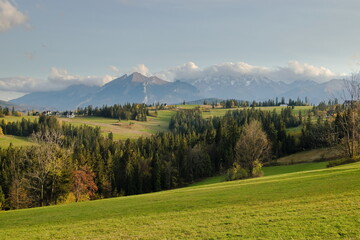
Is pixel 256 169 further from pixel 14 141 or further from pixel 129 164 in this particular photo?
pixel 14 141

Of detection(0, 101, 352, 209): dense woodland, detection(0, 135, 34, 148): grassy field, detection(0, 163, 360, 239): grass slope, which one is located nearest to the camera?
detection(0, 163, 360, 239): grass slope

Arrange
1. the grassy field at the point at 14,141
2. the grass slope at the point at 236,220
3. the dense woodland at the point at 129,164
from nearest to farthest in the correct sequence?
the grass slope at the point at 236,220, the dense woodland at the point at 129,164, the grassy field at the point at 14,141

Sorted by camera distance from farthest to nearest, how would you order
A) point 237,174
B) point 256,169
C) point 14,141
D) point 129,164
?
1. point 14,141
2. point 129,164
3. point 256,169
4. point 237,174

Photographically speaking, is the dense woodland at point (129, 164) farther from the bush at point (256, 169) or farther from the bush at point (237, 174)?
the bush at point (237, 174)

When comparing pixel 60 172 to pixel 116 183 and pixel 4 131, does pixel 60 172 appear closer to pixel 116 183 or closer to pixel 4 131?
pixel 116 183

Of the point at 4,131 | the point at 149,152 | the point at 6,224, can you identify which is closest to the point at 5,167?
the point at 149,152

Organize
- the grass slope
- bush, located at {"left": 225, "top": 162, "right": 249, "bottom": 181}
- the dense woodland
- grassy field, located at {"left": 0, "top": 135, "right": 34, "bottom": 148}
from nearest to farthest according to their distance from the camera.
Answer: the grass slope, bush, located at {"left": 225, "top": 162, "right": 249, "bottom": 181}, the dense woodland, grassy field, located at {"left": 0, "top": 135, "right": 34, "bottom": 148}

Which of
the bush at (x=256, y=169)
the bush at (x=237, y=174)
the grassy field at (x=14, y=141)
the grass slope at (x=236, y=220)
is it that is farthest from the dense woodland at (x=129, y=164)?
the grassy field at (x=14, y=141)

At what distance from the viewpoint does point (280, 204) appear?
22688 millimetres

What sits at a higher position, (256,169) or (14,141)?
(256,169)

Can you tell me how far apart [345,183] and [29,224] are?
99.4 feet

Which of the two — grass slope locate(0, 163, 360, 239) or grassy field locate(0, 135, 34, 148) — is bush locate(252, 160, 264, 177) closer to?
grass slope locate(0, 163, 360, 239)

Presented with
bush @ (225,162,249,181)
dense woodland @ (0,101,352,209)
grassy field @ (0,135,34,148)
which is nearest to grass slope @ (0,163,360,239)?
bush @ (225,162,249,181)

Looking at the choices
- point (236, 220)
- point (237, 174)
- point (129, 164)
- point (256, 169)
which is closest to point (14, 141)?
point (129, 164)
